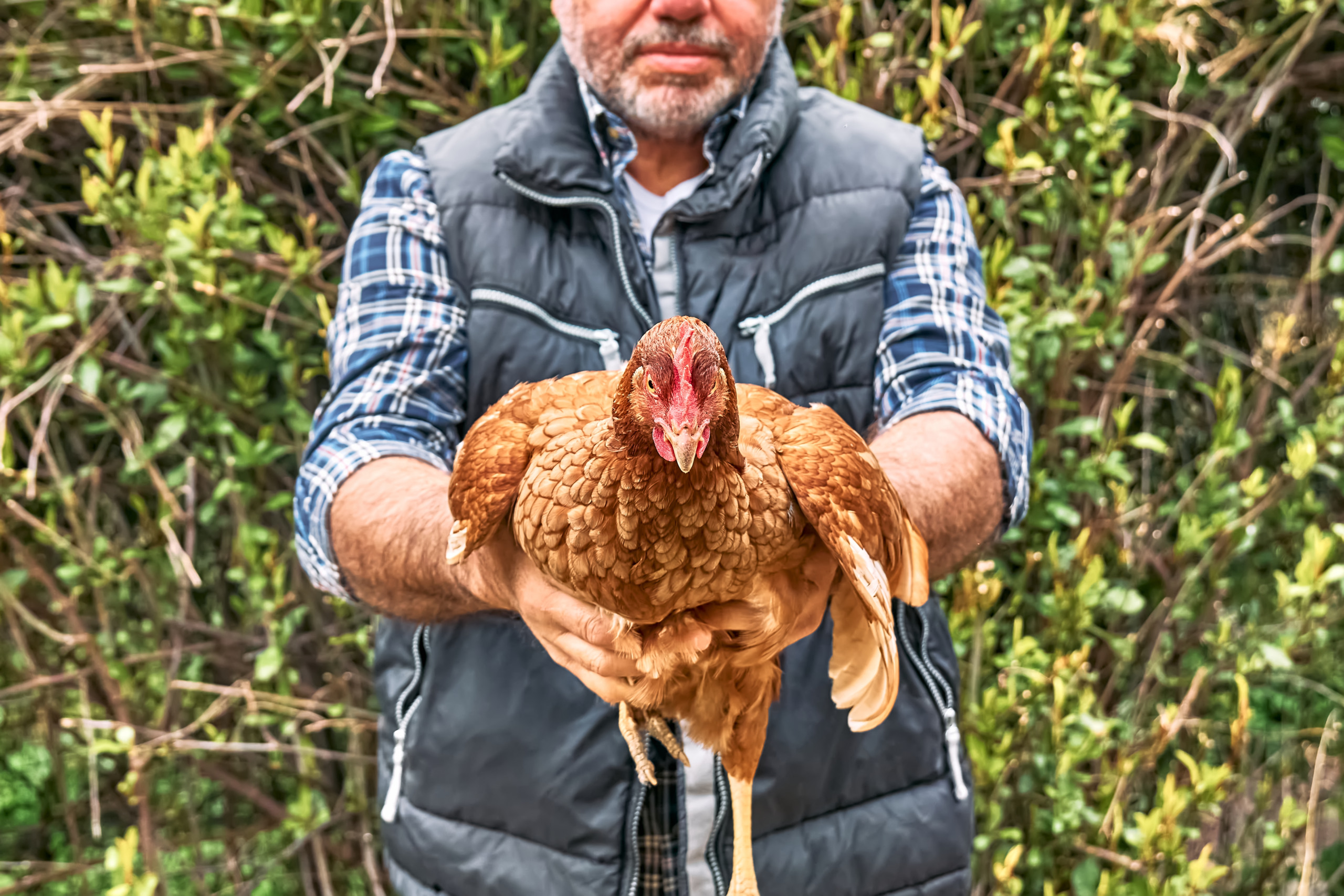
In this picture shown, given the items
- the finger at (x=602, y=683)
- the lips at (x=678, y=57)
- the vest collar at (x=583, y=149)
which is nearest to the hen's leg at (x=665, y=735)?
the finger at (x=602, y=683)

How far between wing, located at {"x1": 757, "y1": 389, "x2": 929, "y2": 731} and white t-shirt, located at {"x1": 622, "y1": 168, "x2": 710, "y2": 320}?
1.50 feet

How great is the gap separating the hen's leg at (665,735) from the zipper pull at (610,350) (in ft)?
1.79

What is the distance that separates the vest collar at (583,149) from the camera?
1.54 meters

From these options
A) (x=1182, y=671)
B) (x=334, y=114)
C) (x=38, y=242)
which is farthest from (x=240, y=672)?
(x=1182, y=671)

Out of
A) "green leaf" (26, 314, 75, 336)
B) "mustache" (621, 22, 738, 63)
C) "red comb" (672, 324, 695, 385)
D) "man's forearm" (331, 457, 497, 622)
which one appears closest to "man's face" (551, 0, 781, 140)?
"mustache" (621, 22, 738, 63)

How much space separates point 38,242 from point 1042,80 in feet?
7.15

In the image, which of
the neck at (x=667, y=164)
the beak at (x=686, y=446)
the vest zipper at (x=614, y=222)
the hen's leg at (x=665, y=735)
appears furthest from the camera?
the neck at (x=667, y=164)

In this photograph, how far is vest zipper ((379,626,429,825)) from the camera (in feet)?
5.16

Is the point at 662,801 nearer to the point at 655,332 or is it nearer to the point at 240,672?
the point at 655,332

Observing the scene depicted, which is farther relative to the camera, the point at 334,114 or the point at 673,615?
Answer: the point at 334,114

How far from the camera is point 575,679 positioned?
4.93 ft

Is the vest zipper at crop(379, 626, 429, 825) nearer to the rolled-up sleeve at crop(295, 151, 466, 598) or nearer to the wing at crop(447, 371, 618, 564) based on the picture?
the rolled-up sleeve at crop(295, 151, 466, 598)

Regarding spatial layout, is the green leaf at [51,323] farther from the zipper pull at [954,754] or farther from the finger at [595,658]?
the zipper pull at [954,754]

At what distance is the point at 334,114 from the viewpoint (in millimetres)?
2143
